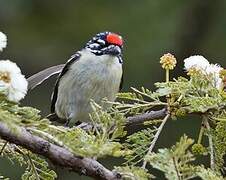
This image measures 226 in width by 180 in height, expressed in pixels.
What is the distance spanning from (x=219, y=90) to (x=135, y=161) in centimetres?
35

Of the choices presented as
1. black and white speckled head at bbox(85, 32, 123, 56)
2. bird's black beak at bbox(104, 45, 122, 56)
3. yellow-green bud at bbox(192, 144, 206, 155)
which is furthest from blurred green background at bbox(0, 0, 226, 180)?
yellow-green bud at bbox(192, 144, 206, 155)

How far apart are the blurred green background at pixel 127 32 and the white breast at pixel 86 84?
2156mm

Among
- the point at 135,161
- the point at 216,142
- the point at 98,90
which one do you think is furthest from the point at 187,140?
the point at 98,90

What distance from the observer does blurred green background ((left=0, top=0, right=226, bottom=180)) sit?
7.14m

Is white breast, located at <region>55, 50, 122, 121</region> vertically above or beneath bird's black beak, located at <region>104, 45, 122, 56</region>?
beneath

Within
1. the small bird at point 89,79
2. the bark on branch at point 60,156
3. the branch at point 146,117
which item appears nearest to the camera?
the bark on branch at point 60,156

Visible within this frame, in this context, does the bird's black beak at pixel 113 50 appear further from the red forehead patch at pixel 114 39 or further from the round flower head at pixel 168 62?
the round flower head at pixel 168 62

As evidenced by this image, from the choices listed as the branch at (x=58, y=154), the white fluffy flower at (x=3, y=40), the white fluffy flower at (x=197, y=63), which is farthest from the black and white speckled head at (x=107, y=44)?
the branch at (x=58, y=154)

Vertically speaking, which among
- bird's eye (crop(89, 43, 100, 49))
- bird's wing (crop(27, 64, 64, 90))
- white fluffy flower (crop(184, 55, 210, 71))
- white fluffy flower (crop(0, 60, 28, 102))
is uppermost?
bird's eye (crop(89, 43, 100, 49))

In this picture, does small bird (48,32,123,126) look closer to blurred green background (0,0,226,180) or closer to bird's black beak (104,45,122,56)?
bird's black beak (104,45,122,56)

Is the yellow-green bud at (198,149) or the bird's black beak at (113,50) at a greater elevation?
the bird's black beak at (113,50)

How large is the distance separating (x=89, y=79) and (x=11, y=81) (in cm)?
267

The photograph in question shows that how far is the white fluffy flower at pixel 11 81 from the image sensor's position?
1.70m

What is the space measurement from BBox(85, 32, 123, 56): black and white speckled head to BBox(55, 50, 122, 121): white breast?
0.05 m
